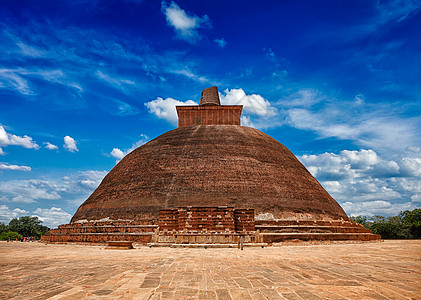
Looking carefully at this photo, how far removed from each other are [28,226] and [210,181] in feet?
131

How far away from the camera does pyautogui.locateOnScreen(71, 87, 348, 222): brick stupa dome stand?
683 inches

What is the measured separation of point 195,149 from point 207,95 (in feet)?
30.6

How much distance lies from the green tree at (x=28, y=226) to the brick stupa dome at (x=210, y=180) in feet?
99.4

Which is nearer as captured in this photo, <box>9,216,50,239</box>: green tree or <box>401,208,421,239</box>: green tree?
<box>401,208,421,239</box>: green tree

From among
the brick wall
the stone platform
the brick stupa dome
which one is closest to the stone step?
the stone platform

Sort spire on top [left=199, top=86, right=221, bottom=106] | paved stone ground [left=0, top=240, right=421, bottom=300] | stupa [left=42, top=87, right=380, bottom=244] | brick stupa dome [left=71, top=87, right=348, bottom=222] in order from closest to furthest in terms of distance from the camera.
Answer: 1. paved stone ground [left=0, top=240, right=421, bottom=300]
2. stupa [left=42, top=87, right=380, bottom=244]
3. brick stupa dome [left=71, top=87, right=348, bottom=222]
4. spire on top [left=199, top=86, right=221, bottom=106]

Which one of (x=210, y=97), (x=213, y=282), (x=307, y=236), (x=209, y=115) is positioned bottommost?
(x=213, y=282)

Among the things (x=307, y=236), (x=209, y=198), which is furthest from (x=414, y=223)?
(x=209, y=198)

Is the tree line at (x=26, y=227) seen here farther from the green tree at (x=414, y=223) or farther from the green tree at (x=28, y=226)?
the green tree at (x=414, y=223)

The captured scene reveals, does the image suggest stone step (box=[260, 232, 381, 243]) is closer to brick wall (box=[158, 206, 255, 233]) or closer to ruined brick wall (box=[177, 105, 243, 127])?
brick wall (box=[158, 206, 255, 233])

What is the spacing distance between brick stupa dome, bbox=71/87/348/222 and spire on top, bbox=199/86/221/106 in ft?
14.2

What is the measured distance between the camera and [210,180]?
18312mm

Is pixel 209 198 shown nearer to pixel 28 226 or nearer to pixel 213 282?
pixel 213 282

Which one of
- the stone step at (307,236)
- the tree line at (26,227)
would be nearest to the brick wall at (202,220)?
the stone step at (307,236)
